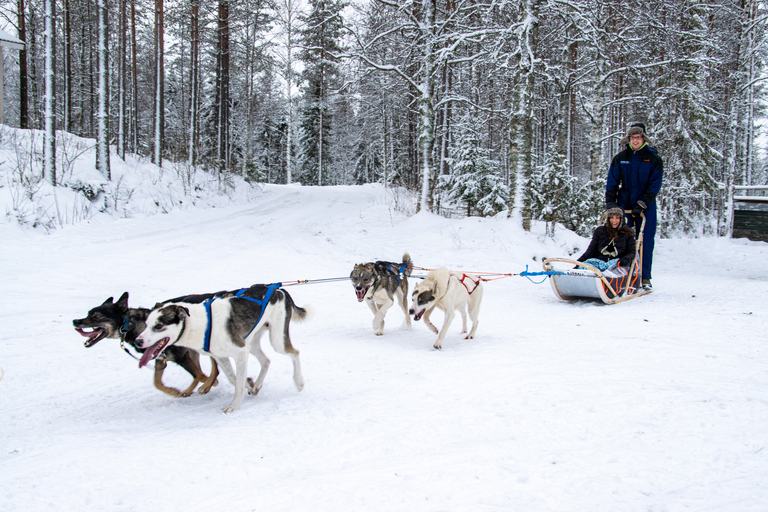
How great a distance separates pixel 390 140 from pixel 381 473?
1262 inches

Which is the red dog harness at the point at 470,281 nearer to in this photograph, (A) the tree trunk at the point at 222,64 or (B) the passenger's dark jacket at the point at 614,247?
(B) the passenger's dark jacket at the point at 614,247

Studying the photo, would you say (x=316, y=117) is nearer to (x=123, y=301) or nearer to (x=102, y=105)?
(x=102, y=105)

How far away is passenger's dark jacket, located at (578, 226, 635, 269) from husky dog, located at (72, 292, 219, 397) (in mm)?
6176

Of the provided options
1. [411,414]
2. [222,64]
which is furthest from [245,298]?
[222,64]

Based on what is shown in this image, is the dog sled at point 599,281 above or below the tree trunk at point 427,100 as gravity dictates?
below

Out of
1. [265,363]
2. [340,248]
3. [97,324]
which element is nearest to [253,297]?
[265,363]

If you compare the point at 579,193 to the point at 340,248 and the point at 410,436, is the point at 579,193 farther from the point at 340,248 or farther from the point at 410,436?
the point at 410,436

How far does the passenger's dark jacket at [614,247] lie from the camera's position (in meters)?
7.32

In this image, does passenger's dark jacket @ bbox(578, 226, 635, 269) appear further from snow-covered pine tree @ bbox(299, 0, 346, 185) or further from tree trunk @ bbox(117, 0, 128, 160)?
snow-covered pine tree @ bbox(299, 0, 346, 185)

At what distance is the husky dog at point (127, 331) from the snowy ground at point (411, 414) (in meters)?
0.15

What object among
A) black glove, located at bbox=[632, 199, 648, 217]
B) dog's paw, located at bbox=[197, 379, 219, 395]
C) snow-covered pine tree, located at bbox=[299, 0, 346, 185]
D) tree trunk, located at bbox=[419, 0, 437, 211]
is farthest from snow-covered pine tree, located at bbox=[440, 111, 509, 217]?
snow-covered pine tree, located at bbox=[299, 0, 346, 185]

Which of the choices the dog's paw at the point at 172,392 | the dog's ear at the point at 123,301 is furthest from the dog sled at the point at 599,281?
the dog's ear at the point at 123,301

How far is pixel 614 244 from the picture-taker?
747cm

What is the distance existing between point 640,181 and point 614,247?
124 cm
